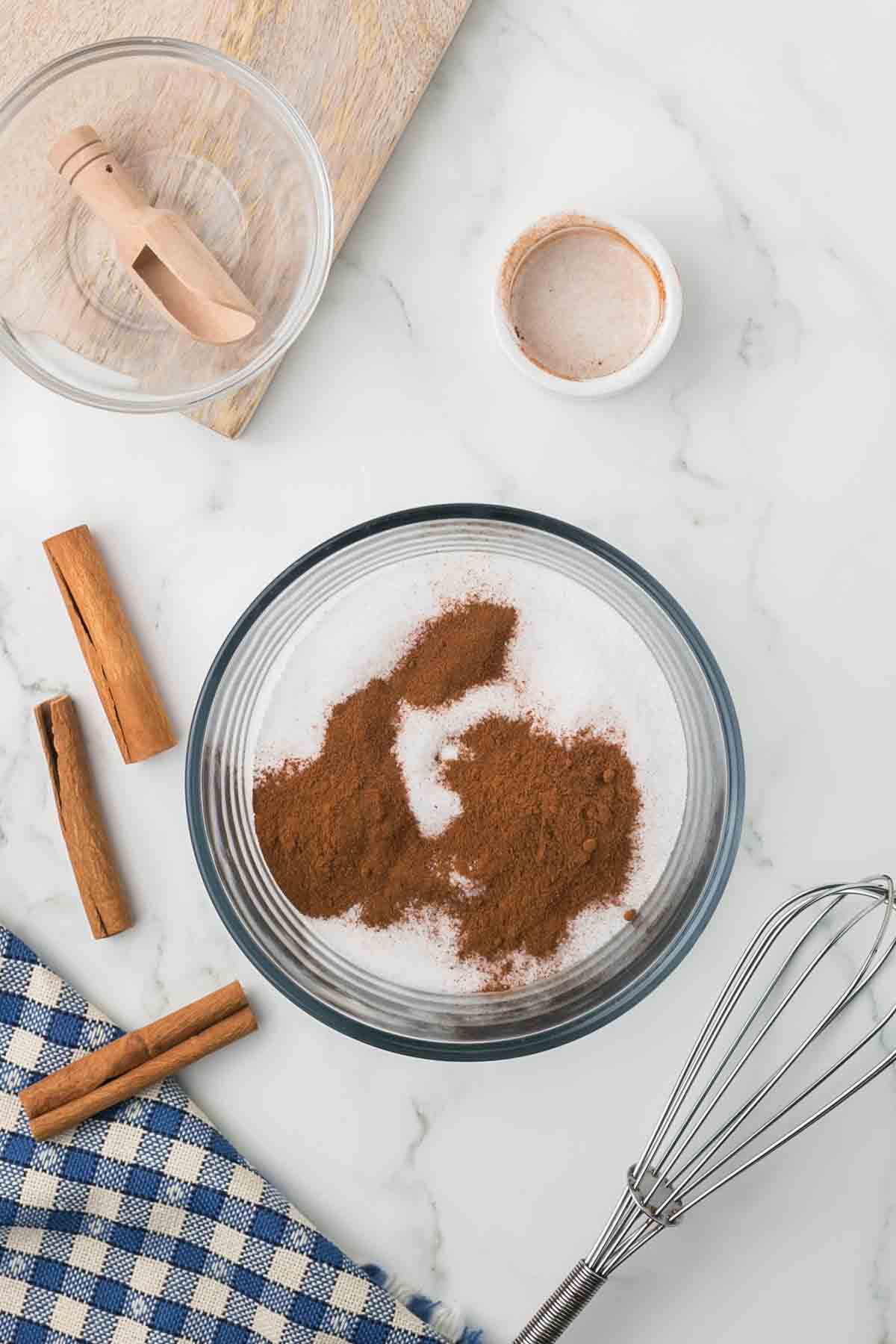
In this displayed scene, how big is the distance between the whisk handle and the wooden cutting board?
0.82 metres

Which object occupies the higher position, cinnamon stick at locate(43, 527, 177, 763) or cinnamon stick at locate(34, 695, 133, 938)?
cinnamon stick at locate(43, 527, 177, 763)

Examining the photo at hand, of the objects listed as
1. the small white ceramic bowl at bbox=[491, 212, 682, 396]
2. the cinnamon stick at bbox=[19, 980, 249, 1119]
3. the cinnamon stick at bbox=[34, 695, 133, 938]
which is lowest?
the cinnamon stick at bbox=[19, 980, 249, 1119]

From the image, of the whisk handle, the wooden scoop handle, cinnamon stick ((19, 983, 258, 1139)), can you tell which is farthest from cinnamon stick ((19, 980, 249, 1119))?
the wooden scoop handle

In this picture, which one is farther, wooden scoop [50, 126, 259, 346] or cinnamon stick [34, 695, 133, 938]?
cinnamon stick [34, 695, 133, 938]

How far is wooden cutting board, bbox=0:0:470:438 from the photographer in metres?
0.93

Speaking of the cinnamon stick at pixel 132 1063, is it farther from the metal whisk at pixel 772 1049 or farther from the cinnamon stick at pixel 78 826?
the metal whisk at pixel 772 1049

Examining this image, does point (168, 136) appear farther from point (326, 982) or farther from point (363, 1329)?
point (363, 1329)

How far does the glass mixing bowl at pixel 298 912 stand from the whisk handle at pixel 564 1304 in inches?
7.9

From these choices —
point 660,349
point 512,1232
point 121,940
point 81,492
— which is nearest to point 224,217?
point 81,492

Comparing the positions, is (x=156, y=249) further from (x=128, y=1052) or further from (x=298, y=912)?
(x=128, y=1052)

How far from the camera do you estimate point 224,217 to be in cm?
94

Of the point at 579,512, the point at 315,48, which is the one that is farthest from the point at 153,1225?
the point at 315,48

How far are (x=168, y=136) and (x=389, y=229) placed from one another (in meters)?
0.21

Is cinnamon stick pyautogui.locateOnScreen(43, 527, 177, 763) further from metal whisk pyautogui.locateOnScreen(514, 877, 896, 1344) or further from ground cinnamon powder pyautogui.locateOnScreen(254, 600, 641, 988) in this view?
metal whisk pyautogui.locateOnScreen(514, 877, 896, 1344)
